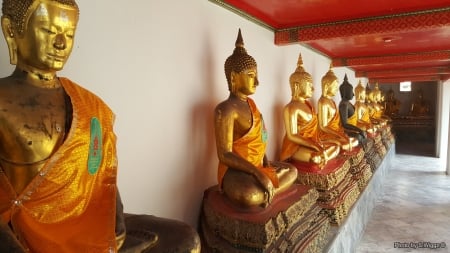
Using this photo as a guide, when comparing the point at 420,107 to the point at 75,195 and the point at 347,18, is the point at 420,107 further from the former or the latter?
the point at 75,195

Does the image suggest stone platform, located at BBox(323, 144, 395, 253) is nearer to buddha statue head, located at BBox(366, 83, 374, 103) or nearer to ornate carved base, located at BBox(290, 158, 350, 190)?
ornate carved base, located at BBox(290, 158, 350, 190)

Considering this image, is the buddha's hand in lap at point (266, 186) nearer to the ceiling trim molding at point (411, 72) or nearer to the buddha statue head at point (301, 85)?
the buddha statue head at point (301, 85)

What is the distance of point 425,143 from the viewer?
1249cm

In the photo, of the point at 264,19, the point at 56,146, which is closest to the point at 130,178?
the point at 56,146

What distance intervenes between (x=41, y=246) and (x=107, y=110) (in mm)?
543

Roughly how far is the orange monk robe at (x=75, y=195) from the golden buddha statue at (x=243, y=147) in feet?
3.32

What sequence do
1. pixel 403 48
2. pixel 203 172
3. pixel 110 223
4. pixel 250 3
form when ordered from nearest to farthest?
pixel 110 223 < pixel 203 172 < pixel 250 3 < pixel 403 48

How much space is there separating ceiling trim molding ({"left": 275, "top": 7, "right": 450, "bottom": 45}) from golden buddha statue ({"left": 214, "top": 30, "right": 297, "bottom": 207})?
1.32m

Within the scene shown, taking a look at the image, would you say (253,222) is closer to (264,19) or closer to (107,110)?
(107,110)

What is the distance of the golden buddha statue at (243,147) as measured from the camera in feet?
7.29

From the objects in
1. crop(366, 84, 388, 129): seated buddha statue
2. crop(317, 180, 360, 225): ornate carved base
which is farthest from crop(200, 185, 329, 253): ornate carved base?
crop(366, 84, 388, 129): seated buddha statue

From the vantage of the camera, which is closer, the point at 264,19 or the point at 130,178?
the point at 130,178

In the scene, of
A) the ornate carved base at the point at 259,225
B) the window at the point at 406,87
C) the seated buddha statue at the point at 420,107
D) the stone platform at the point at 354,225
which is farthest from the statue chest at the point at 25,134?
the window at the point at 406,87

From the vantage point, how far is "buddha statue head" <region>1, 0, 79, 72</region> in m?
1.17
